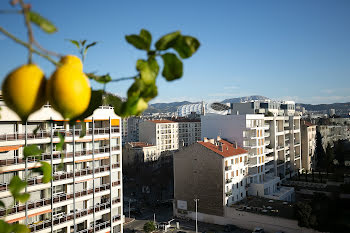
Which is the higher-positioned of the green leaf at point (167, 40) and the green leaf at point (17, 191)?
the green leaf at point (167, 40)

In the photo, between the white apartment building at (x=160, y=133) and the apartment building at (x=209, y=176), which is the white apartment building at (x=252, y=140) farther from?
the white apartment building at (x=160, y=133)

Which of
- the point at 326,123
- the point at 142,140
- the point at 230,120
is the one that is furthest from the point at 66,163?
the point at 326,123

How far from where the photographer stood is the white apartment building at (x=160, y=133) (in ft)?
154

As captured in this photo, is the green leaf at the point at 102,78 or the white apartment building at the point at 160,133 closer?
the green leaf at the point at 102,78

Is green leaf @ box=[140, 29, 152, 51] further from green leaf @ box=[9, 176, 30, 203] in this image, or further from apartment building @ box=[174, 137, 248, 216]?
apartment building @ box=[174, 137, 248, 216]

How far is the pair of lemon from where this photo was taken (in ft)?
1.93

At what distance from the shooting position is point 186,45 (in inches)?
24.7

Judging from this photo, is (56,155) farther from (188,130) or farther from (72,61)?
(188,130)

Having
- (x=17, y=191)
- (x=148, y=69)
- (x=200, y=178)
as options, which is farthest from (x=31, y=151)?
(x=200, y=178)

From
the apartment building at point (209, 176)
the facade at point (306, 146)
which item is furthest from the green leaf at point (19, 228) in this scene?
the facade at point (306, 146)

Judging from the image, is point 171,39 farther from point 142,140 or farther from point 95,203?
point 142,140

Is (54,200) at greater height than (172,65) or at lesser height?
lesser

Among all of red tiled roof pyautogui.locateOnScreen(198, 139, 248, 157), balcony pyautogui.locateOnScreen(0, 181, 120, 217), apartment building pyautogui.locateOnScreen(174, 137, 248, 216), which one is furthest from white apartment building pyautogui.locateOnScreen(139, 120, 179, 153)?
balcony pyautogui.locateOnScreen(0, 181, 120, 217)

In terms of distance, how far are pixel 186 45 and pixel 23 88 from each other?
0.33 meters
